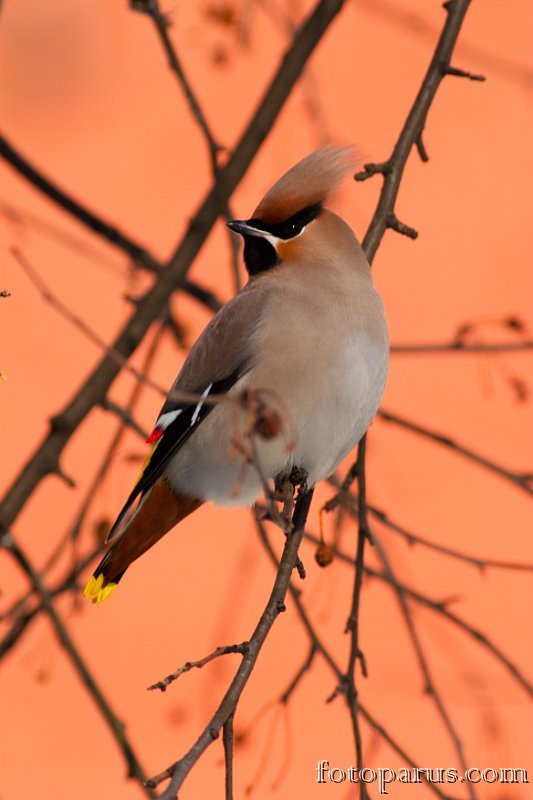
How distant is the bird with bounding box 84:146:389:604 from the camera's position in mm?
2514

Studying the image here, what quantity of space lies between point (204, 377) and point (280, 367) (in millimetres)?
184

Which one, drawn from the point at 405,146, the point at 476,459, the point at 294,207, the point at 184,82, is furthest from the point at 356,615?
the point at 184,82

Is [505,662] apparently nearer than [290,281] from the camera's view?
Yes

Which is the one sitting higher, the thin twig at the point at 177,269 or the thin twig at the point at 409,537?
the thin twig at the point at 177,269

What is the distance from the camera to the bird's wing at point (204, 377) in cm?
255

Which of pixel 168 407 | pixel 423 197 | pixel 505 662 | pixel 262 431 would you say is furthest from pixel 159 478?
pixel 423 197

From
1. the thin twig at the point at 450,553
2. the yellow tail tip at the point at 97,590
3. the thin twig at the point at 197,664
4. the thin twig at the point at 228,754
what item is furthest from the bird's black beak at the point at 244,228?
the thin twig at the point at 228,754

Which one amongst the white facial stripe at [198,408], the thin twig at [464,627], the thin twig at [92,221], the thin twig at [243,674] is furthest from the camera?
the thin twig at [92,221]

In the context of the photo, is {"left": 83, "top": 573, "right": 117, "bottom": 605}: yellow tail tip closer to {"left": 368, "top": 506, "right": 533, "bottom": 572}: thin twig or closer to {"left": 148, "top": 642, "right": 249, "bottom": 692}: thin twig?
{"left": 368, "top": 506, "right": 533, "bottom": 572}: thin twig

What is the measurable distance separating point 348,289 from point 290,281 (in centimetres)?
12

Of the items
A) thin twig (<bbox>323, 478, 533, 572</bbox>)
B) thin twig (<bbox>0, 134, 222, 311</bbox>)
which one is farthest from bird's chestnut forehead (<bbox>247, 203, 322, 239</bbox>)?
thin twig (<bbox>323, 478, 533, 572</bbox>)

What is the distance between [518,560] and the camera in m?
3.45

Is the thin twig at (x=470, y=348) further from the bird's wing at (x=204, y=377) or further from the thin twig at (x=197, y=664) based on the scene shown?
the thin twig at (x=197, y=664)

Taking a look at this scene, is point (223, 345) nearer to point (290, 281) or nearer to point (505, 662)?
point (290, 281)
